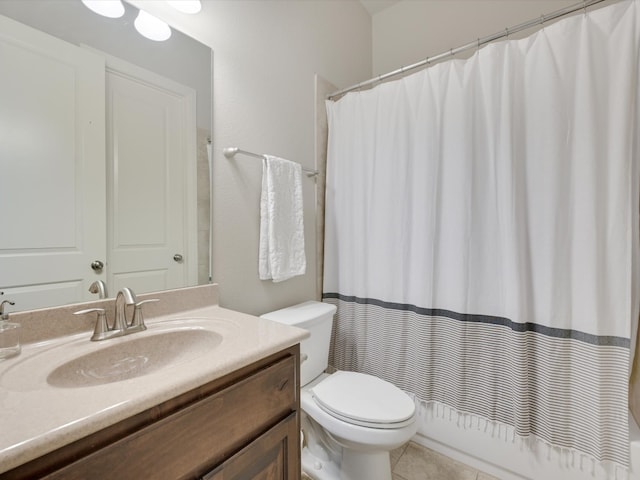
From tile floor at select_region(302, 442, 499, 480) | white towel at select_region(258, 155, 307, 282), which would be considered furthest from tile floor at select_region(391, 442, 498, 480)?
white towel at select_region(258, 155, 307, 282)

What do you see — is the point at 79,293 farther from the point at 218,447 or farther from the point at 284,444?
the point at 284,444

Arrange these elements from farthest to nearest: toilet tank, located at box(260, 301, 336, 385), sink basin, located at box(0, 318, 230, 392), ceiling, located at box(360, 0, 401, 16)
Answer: ceiling, located at box(360, 0, 401, 16)
toilet tank, located at box(260, 301, 336, 385)
sink basin, located at box(0, 318, 230, 392)

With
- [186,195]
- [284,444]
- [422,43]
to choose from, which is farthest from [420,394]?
[422,43]

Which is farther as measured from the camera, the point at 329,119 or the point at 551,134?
the point at 329,119

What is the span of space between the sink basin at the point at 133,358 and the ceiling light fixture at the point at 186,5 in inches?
45.8

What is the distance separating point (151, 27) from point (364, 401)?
1607 millimetres

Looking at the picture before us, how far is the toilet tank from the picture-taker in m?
1.33

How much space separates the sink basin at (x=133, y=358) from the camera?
0.69 meters

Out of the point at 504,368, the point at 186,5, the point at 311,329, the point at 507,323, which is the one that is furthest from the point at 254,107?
the point at 504,368

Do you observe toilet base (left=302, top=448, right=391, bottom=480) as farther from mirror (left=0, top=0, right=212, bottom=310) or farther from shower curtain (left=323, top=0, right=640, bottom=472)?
mirror (left=0, top=0, right=212, bottom=310)

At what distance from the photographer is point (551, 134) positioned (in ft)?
3.76

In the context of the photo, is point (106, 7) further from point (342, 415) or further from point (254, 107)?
point (342, 415)

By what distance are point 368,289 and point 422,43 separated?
5.72 feet

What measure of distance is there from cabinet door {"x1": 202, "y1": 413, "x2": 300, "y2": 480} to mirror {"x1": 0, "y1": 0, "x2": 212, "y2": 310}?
2.05 ft
